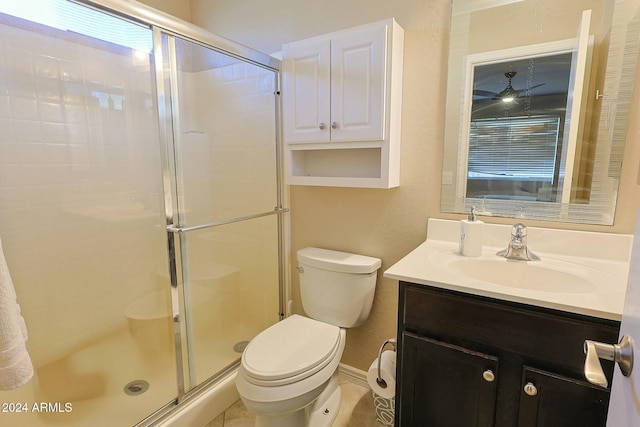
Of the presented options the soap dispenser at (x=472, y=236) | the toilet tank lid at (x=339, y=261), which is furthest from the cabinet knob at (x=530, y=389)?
the toilet tank lid at (x=339, y=261)

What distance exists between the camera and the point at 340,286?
1600 mm

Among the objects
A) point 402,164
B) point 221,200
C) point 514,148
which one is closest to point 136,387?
point 221,200

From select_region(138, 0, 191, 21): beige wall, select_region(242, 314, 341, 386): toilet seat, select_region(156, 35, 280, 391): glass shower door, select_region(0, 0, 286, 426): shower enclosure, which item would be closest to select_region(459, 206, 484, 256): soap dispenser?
select_region(242, 314, 341, 386): toilet seat

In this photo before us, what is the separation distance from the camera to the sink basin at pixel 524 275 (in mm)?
1115

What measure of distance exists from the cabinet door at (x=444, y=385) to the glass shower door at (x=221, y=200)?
3.40 feet

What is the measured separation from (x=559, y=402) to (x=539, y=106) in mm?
1013

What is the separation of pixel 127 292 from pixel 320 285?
0.95 metres

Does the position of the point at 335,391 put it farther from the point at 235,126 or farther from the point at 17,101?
the point at 17,101

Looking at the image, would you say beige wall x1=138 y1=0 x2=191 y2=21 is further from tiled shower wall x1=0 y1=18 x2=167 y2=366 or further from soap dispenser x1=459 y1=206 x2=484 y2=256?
soap dispenser x1=459 y1=206 x2=484 y2=256

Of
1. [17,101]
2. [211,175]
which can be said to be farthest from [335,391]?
[17,101]

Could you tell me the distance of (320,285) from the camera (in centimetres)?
165

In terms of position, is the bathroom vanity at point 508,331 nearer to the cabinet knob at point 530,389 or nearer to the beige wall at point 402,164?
the cabinet knob at point 530,389

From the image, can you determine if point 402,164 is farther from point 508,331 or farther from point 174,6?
point 174,6

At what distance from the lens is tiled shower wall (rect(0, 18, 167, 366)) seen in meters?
1.38
